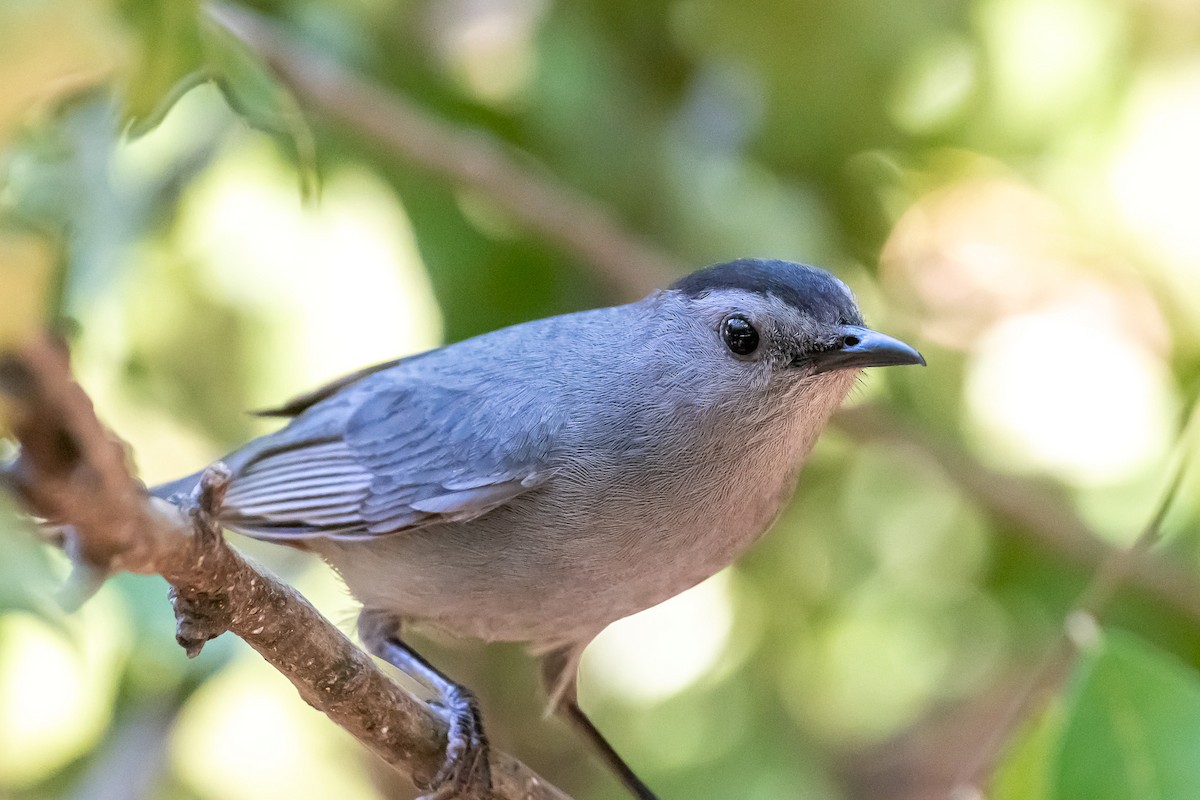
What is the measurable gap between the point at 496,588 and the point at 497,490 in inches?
8.6

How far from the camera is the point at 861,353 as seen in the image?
2.48m

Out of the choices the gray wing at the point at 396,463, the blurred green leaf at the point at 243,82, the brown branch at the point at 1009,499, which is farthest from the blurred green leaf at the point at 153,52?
the brown branch at the point at 1009,499

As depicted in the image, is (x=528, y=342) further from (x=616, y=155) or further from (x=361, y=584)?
(x=616, y=155)

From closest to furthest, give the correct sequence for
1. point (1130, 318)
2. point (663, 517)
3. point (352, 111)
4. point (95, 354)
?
point (663, 517)
point (95, 354)
point (352, 111)
point (1130, 318)

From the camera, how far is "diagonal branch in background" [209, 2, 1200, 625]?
383 cm

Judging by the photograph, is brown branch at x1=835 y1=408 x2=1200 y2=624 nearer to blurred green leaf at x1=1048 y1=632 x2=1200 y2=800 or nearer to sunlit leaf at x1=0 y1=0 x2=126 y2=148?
blurred green leaf at x1=1048 y1=632 x2=1200 y2=800

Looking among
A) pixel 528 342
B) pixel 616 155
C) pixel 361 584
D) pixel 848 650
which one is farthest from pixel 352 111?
pixel 848 650

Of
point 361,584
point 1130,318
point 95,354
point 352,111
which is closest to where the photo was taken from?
point 361,584

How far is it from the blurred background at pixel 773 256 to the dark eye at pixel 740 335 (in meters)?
1.31

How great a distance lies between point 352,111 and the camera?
3863 mm

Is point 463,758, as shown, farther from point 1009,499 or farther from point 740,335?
point 1009,499

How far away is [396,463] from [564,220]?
1278mm

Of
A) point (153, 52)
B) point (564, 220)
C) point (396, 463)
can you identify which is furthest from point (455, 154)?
point (153, 52)

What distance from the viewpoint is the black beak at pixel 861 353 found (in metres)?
2.43
